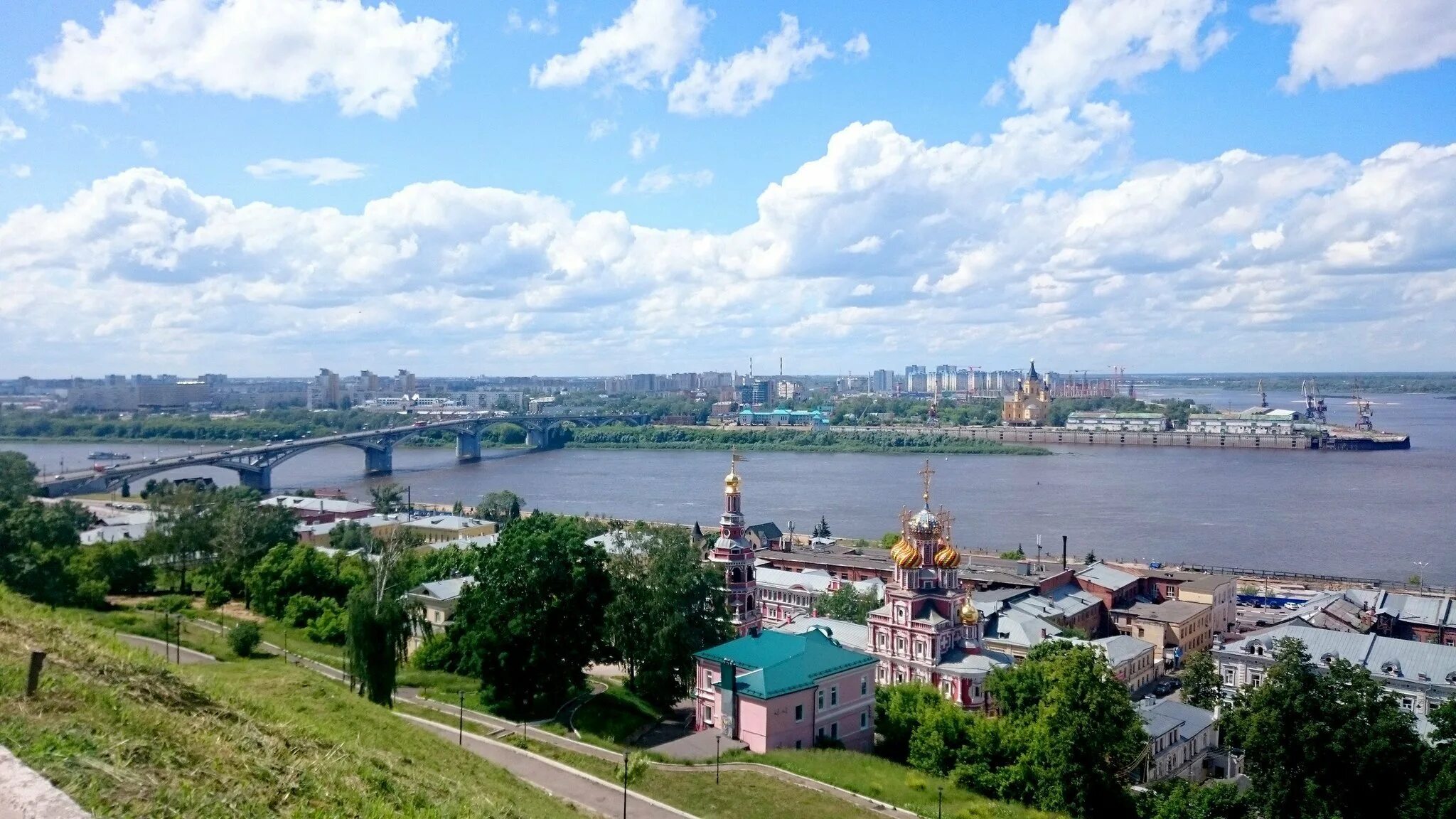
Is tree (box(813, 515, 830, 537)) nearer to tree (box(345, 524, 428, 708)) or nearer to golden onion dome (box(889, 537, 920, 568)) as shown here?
golden onion dome (box(889, 537, 920, 568))

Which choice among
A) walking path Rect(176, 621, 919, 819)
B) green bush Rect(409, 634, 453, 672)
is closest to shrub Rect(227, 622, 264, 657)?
walking path Rect(176, 621, 919, 819)

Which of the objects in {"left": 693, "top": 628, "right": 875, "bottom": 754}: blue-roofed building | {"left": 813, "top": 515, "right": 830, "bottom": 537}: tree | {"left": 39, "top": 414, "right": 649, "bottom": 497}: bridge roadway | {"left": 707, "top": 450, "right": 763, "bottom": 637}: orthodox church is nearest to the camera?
{"left": 693, "top": 628, "right": 875, "bottom": 754}: blue-roofed building

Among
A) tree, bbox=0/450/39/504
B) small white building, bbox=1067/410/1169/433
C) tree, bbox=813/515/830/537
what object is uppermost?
tree, bbox=0/450/39/504

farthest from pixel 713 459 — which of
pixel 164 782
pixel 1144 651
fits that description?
pixel 164 782

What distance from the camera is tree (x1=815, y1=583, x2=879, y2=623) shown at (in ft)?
55.7

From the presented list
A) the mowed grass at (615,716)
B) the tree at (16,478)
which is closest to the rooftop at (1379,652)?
the mowed grass at (615,716)

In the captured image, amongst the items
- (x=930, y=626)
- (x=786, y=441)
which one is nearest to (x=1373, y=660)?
(x=930, y=626)

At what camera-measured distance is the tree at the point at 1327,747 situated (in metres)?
9.48

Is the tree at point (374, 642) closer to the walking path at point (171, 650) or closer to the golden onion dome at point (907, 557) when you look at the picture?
the walking path at point (171, 650)

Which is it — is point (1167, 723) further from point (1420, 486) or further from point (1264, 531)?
point (1420, 486)

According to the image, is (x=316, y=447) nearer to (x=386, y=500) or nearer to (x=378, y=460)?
(x=378, y=460)

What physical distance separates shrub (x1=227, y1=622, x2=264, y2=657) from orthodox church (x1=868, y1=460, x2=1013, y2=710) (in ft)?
26.7

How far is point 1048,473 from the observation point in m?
45.0

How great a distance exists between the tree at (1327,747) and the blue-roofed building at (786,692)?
425cm
